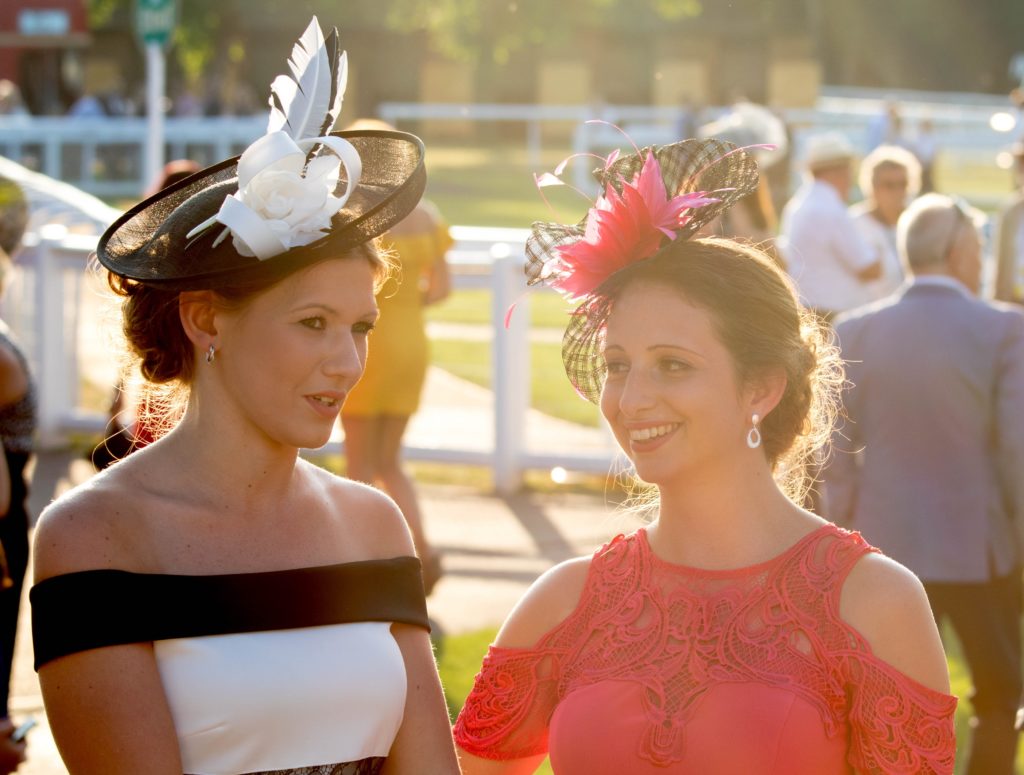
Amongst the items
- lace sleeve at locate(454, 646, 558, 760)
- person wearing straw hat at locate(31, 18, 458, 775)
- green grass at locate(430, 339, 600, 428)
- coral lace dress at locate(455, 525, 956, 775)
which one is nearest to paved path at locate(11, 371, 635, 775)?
green grass at locate(430, 339, 600, 428)

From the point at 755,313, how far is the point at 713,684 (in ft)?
2.29

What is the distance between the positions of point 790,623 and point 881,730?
0.78ft

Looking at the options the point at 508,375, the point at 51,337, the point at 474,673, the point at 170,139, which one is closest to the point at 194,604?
the point at 474,673

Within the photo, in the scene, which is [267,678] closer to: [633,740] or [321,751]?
[321,751]

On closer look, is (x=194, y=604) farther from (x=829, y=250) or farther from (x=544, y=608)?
(x=829, y=250)

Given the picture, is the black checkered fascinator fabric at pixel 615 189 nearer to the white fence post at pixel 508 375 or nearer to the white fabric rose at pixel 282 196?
the white fabric rose at pixel 282 196

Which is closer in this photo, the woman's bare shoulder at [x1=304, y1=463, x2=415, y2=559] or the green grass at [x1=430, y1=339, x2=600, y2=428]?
the woman's bare shoulder at [x1=304, y1=463, x2=415, y2=559]

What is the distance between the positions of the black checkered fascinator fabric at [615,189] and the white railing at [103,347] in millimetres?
6556

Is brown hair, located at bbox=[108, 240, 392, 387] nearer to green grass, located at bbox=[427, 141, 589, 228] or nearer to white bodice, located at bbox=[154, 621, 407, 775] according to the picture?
white bodice, located at bbox=[154, 621, 407, 775]

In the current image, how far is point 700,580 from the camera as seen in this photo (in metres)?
2.98

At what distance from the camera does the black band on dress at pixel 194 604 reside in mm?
2441

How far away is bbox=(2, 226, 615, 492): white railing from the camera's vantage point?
10.5 metres

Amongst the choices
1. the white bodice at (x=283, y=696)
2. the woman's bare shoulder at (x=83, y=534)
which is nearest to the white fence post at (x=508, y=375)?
the white bodice at (x=283, y=696)

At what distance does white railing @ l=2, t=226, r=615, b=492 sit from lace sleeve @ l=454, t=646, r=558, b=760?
266 inches
